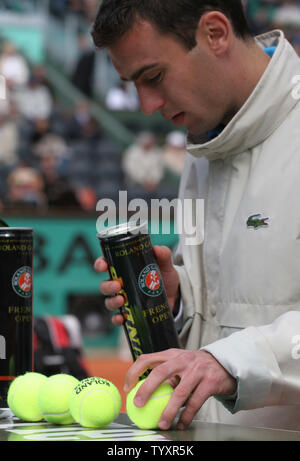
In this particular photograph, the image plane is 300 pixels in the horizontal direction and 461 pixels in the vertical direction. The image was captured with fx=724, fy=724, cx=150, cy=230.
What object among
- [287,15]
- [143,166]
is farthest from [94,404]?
[287,15]

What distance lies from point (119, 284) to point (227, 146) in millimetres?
495

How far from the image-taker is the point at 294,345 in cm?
126

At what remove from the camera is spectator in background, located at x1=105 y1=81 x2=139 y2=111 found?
1095cm

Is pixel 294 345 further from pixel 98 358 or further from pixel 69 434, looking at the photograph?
pixel 98 358

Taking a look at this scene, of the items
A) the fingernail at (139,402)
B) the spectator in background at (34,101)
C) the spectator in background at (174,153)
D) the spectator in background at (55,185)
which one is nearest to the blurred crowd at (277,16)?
the spectator in background at (174,153)

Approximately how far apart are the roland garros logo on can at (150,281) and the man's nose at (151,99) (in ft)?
1.72

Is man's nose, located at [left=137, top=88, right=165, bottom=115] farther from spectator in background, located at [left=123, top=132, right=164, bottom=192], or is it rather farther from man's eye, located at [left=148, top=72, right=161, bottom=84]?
spectator in background, located at [left=123, top=132, right=164, bottom=192]

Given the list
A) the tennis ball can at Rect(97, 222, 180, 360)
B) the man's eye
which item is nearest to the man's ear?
the man's eye

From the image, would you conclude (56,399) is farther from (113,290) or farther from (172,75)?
(172,75)

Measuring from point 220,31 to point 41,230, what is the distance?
17.0 feet

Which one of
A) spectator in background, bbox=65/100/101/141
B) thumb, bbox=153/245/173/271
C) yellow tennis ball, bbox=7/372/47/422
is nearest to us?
yellow tennis ball, bbox=7/372/47/422

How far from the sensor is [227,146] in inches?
65.2

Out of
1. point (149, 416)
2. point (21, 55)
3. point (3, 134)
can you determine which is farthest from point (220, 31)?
point (21, 55)

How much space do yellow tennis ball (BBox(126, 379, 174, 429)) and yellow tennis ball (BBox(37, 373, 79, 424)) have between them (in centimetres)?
12
